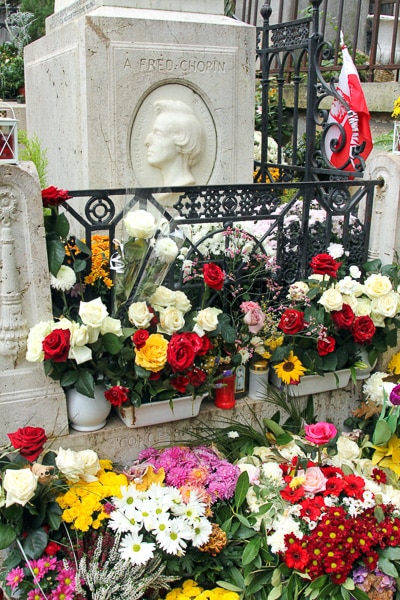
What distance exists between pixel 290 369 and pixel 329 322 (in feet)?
1.04

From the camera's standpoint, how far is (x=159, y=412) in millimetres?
3049

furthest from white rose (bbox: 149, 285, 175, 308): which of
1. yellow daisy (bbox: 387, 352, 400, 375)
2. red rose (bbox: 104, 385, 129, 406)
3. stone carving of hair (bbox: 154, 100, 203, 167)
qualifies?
yellow daisy (bbox: 387, 352, 400, 375)

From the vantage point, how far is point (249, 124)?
167 inches

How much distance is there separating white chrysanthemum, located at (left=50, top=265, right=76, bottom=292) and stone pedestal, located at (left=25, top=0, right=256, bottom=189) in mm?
1099

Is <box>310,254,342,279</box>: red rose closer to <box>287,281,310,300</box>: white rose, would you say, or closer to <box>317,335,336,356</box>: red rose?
<box>287,281,310,300</box>: white rose

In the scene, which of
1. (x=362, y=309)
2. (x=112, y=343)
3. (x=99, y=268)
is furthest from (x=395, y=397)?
(x=99, y=268)

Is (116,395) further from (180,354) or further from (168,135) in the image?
(168,135)

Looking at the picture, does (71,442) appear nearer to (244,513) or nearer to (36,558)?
(36,558)

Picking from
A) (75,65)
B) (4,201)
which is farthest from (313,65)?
(4,201)

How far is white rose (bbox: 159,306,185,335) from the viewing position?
2953 mm

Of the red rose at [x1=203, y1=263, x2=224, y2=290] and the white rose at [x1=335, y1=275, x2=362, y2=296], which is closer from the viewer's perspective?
the red rose at [x1=203, y1=263, x2=224, y2=290]

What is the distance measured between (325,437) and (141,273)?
112 cm

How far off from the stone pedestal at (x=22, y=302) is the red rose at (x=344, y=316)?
1.41 metres

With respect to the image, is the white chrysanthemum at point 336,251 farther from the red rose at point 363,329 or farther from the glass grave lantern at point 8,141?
the glass grave lantern at point 8,141
